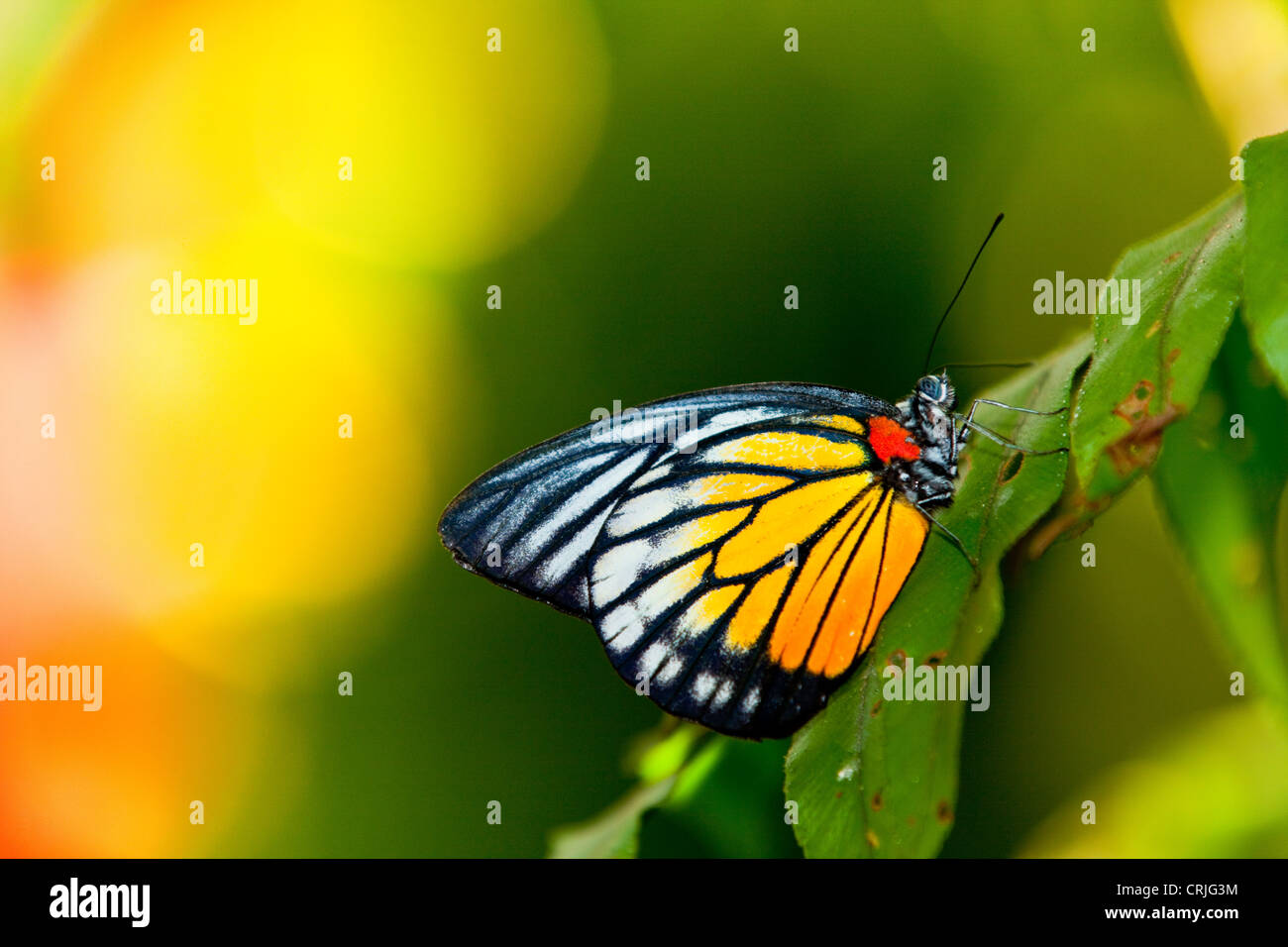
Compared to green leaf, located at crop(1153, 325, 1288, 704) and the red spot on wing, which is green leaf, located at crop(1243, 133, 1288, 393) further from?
the red spot on wing

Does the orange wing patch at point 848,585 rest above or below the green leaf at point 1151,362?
below

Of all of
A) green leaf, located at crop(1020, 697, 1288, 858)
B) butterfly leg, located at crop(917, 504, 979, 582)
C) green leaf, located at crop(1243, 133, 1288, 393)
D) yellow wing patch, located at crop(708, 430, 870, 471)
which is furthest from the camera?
green leaf, located at crop(1020, 697, 1288, 858)

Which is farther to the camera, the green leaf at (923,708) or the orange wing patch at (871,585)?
the orange wing patch at (871,585)

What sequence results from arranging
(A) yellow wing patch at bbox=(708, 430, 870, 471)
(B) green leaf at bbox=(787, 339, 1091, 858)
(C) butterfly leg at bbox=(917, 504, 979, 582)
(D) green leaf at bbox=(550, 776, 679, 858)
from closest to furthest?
(B) green leaf at bbox=(787, 339, 1091, 858)
(C) butterfly leg at bbox=(917, 504, 979, 582)
(D) green leaf at bbox=(550, 776, 679, 858)
(A) yellow wing patch at bbox=(708, 430, 870, 471)

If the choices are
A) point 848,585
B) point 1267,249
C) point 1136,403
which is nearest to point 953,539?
point 848,585

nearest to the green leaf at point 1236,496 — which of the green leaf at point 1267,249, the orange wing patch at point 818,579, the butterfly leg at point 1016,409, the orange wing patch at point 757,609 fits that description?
the butterfly leg at point 1016,409

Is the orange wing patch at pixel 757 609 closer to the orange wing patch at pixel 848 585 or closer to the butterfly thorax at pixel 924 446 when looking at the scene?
the orange wing patch at pixel 848 585

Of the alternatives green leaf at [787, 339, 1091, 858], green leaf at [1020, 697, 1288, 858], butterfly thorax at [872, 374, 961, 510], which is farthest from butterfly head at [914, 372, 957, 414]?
green leaf at [1020, 697, 1288, 858]

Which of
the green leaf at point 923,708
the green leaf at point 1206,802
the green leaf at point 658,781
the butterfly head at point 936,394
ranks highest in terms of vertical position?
the butterfly head at point 936,394

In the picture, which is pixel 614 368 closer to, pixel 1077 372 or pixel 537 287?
pixel 537 287
